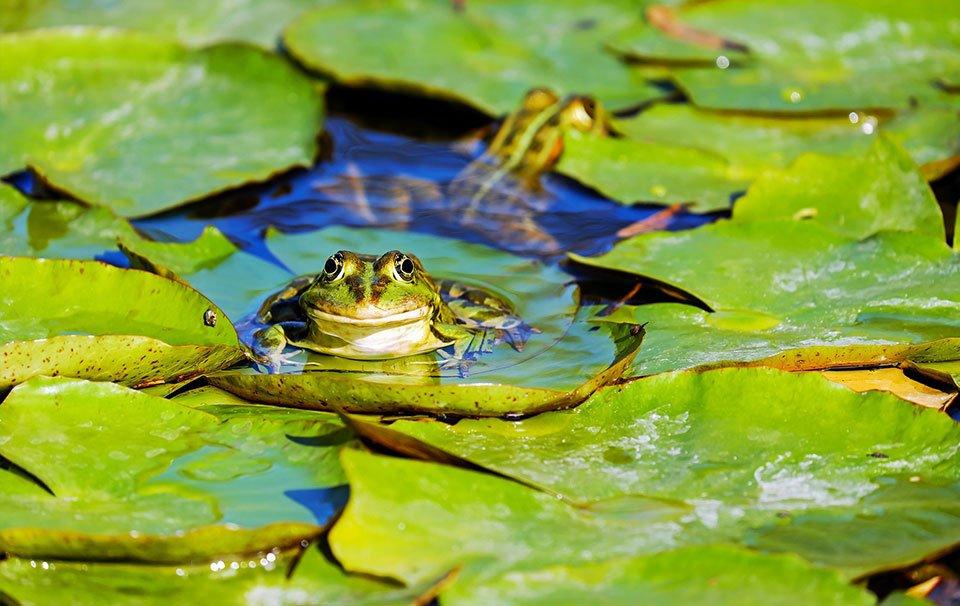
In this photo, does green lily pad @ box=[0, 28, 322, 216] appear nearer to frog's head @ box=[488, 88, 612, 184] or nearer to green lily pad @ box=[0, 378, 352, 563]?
frog's head @ box=[488, 88, 612, 184]

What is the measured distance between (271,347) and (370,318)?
38cm

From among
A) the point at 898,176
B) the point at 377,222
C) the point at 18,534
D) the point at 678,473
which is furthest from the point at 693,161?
the point at 18,534

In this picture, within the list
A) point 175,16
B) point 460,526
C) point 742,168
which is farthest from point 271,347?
point 175,16

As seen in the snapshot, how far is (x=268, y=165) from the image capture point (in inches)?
214

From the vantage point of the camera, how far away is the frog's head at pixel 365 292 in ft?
13.0

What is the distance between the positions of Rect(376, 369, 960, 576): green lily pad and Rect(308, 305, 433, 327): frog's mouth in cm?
74

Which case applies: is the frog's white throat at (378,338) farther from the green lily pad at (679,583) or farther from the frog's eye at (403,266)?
the green lily pad at (679,583)

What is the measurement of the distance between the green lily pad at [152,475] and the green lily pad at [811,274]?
126cm

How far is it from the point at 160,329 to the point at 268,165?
186 centimetres

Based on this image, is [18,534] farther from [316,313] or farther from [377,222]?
[377,222]

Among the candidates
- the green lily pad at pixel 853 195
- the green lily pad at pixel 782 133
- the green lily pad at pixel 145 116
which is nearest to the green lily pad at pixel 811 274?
the green lily pad at pixel 853 195

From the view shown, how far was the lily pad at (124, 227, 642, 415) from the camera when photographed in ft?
11.1

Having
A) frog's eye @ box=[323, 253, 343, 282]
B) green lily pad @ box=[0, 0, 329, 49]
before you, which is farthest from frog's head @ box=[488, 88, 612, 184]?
frog's eye @ box=[323, 253, 343, 282]

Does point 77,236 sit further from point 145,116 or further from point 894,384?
point 894,384
